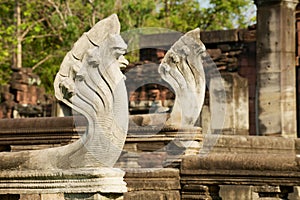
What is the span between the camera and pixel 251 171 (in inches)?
259

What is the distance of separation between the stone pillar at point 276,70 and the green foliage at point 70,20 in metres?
11.5

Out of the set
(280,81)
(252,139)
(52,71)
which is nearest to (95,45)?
(252,139)

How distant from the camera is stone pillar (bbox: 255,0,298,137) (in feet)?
45.5

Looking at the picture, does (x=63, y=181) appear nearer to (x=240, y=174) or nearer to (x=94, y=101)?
(x=94, y=101)

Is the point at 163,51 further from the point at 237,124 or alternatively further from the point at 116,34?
the point at 116,34

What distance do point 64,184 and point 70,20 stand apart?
21144 mm

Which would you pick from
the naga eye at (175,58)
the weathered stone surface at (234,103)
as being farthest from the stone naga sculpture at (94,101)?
the weathered stone surface at (234,103)

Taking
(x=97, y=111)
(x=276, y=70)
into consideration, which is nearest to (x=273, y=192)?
(x=97, y=111)

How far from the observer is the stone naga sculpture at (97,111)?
17.0ft

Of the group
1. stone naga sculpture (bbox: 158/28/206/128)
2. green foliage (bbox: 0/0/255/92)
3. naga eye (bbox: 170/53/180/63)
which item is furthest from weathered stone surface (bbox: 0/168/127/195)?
green foliage (bbox: 0/0/255/92)

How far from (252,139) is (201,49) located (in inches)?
51.0

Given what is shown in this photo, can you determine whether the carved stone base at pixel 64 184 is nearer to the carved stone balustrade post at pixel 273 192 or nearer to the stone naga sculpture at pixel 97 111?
the stone naga sculpture at pixel 97 111

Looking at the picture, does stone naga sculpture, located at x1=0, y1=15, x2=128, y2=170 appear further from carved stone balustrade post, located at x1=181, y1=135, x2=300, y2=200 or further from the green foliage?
the green foliage

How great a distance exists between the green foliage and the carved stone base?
787 inches
